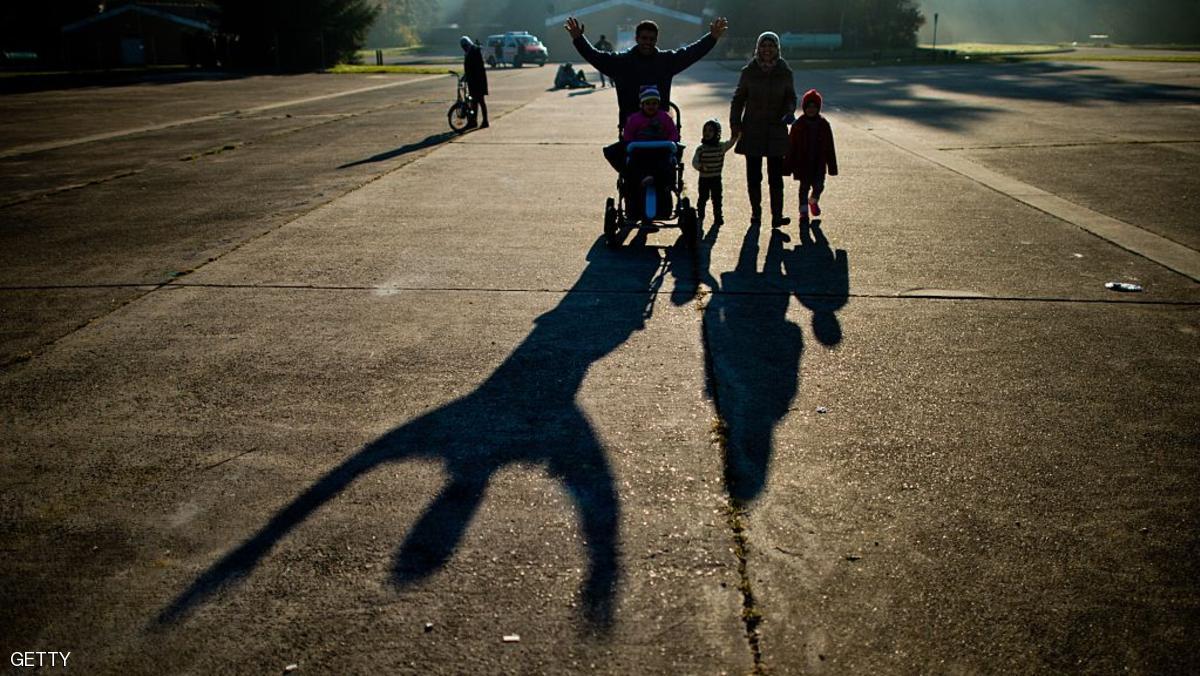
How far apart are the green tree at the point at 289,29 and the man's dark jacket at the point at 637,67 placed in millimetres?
45894

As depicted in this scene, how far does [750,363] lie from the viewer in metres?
5.22

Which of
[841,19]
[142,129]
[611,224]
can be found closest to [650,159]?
[611,224]

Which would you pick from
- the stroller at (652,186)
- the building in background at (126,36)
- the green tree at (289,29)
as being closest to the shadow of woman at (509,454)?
the stroller at (652,186)

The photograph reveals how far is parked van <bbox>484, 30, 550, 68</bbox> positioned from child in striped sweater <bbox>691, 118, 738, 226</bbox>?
5021 cm

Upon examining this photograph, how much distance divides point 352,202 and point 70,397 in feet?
19.1

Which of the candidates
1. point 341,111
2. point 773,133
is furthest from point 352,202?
point 341,111

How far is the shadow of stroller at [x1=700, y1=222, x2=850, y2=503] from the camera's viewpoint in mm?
4152

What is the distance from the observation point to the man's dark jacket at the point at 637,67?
846 cm

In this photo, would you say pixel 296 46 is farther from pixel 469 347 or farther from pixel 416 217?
pixel 469 347

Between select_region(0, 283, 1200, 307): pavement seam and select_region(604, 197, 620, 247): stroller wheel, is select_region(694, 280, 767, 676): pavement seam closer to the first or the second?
select_region(0, 283, 1200, 307): pavement seam

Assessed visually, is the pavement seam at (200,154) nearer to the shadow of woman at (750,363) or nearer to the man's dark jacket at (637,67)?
the man's dark jacket at (637,67)

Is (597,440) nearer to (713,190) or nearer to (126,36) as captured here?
(713,190)

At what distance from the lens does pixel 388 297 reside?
663 cm

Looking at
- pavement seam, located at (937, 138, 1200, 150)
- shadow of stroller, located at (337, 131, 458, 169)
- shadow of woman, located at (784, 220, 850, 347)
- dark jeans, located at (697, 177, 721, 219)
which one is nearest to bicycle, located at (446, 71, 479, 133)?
shadow of stroller, located at (337, 131, 458, 169)
